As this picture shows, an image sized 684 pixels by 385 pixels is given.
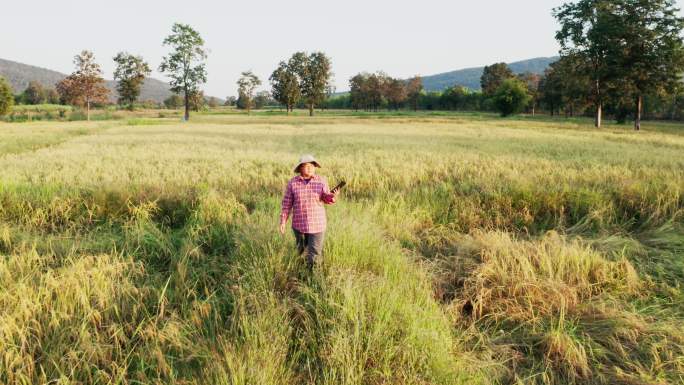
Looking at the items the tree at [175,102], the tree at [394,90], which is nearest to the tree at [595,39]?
the tree at [394,90]

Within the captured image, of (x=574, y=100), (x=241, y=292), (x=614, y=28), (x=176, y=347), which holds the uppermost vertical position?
(x=614, y=28)

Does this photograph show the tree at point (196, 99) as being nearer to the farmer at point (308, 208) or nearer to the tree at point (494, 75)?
the farmer at point (308, 208)

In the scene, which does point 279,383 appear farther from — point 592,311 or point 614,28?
point 614,28

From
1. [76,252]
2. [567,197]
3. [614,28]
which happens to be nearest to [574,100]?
[614,28]

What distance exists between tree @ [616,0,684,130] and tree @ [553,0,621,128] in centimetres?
101

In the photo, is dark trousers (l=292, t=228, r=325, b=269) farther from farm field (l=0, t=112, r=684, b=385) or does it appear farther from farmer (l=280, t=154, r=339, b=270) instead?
farm field (l=0, t=112, r=684, b=385)

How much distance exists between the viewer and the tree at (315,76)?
76.5 metres

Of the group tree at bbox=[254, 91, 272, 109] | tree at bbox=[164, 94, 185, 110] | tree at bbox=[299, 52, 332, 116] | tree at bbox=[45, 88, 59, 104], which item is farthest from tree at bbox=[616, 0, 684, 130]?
tree at bbox=[45, 88, 59, 104]

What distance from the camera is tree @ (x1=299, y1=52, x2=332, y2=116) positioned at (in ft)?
251

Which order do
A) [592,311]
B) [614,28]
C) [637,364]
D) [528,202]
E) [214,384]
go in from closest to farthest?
[214,384] < [637,364] < [592,311] < [528,202] < [614,28]

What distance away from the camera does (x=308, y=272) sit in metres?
3.69

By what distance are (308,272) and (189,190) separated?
450 cm

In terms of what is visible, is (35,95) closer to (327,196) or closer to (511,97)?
(511,97)

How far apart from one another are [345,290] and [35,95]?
16972cm
